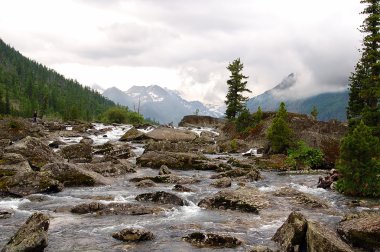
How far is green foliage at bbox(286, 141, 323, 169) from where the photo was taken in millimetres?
36875

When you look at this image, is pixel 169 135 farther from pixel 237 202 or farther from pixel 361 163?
pixel 237 202

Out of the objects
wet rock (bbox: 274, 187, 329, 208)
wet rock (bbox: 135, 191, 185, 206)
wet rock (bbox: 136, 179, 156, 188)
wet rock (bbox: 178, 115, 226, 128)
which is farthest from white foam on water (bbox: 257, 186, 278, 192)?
wet rock (bbox: 178, 115, 226, 128)

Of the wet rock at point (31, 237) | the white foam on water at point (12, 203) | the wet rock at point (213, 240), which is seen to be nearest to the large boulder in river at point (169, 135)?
the white foam on water at point (12, 203)

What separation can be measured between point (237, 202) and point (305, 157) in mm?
20069

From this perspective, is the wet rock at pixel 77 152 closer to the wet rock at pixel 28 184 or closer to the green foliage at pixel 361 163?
the wet rock at pixel 28 184

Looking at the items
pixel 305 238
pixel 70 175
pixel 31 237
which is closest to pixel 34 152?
pixel 70 175

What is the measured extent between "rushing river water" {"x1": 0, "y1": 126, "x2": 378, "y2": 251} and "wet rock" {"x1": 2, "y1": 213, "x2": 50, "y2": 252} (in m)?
0.63

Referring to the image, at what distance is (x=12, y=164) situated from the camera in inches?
1019

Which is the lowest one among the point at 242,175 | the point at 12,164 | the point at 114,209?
the point at 114,209

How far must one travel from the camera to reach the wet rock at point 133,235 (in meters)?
14.1

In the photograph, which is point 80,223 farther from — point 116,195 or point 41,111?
point 41,111

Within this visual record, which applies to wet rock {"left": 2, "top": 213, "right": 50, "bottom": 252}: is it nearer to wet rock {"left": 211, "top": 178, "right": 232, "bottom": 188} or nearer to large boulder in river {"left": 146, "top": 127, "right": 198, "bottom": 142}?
wet rock {"left": 211, "top": 178, "right": 232, "bottom": 188}

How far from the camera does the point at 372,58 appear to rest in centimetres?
4622

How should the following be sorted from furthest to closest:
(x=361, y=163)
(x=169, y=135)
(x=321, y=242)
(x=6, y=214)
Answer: (x=169, y=135) → (x=361, y=163) → (x=6, y=214) → (x=321, y=242)
